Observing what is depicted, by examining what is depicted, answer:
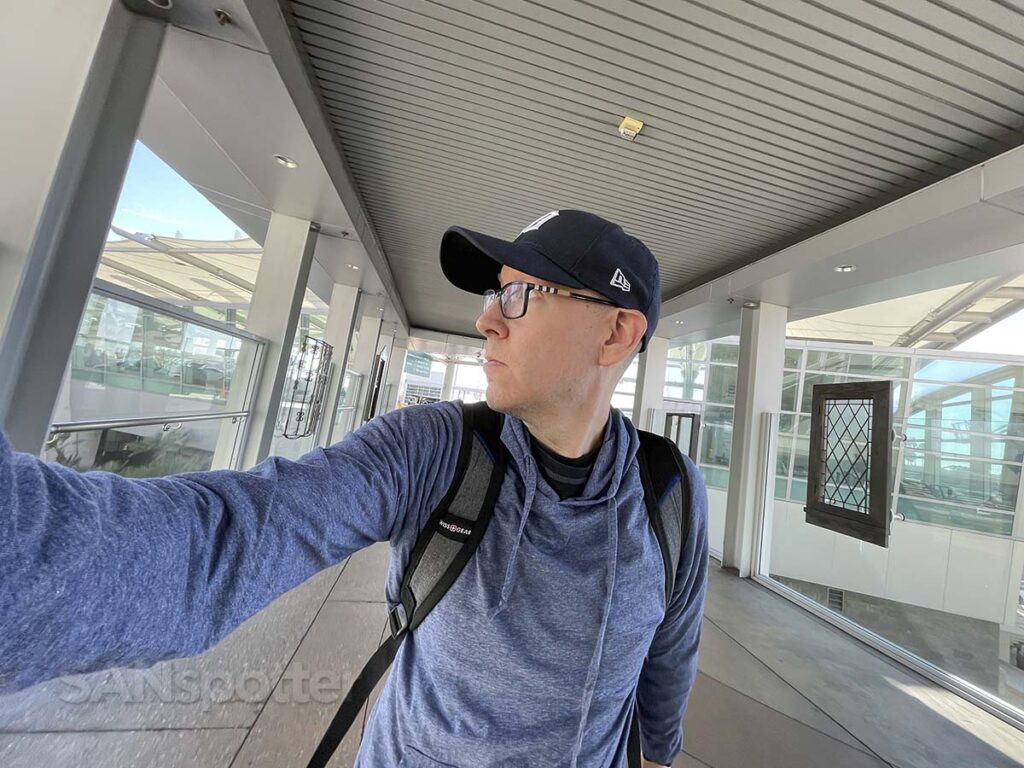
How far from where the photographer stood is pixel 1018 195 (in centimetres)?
289

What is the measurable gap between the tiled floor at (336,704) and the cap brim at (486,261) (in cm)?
221

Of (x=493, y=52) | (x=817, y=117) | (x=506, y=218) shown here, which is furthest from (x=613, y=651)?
(x=506, y=218)

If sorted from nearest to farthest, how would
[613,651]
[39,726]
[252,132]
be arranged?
[613,651], [39,726], [252,132]

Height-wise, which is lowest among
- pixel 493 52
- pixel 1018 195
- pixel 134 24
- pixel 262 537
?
pixel 262 537

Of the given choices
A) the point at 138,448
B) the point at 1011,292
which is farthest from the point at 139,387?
the point at 1011,292

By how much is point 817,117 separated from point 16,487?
4.21m

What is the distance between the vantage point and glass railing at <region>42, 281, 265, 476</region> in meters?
2.28

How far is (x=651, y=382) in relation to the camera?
8445 mm

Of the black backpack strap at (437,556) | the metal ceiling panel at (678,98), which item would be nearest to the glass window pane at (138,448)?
the black backpack strap at (437,556)

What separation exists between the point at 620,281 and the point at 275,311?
481cm

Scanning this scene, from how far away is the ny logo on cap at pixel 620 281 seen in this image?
94 cm

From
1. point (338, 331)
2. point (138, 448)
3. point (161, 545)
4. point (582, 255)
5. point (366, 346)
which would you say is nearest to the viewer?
point (161, 545)

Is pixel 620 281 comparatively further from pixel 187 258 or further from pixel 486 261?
pixel 187 258

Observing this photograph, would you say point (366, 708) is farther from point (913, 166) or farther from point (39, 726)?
point (913, 166)
